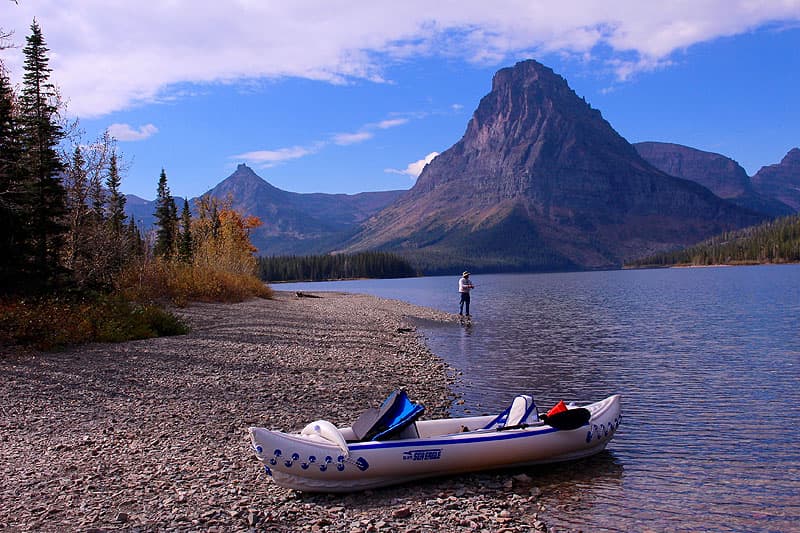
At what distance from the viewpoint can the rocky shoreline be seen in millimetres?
8133

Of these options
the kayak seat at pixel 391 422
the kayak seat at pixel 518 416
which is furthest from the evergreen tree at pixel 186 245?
the kayak seat at pixel 391 422

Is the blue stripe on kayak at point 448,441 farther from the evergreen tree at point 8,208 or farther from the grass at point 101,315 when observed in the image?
the evergreen tree at point 8,208

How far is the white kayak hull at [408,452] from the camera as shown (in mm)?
9008

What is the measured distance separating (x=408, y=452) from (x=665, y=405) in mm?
9264

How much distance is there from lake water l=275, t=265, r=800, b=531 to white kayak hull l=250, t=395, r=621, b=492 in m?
0.53

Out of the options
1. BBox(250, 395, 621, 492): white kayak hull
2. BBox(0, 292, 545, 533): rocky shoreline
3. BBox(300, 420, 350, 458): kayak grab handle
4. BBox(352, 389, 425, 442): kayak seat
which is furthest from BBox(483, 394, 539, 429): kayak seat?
BBox(300, 420, 350, 458): kayak grab handle

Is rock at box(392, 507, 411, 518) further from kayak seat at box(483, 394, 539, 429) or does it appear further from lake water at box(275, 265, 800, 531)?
kayak seat at box(483, 394, 539, 429)

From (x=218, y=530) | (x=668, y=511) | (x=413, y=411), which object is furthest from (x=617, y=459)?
(x=218, y=530)

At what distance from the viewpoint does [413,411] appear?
33.4ft

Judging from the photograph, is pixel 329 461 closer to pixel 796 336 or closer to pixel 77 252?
pixel 77 252

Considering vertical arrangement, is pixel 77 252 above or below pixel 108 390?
above

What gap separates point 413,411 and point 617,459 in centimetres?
444

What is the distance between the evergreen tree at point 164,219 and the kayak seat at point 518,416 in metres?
57.7

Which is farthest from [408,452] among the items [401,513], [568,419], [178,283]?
[178,283]
